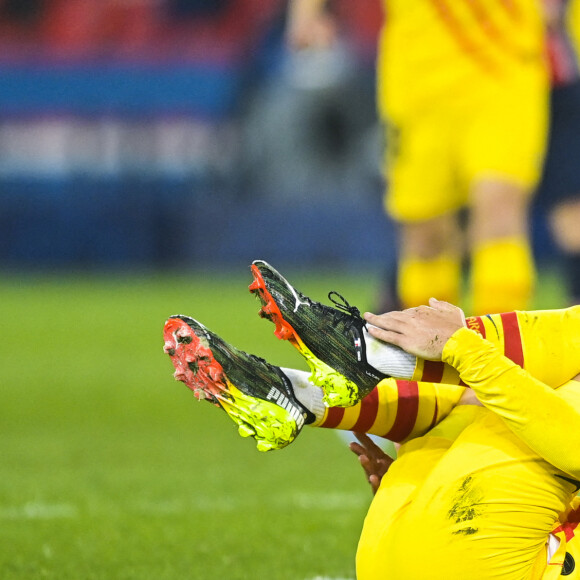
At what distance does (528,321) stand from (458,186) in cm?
218

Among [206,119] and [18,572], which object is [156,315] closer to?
[206,119]

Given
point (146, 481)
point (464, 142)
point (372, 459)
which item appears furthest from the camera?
point (464, 142)

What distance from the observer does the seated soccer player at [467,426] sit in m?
2.35

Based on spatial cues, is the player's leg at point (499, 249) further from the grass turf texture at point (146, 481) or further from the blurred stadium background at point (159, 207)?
the blurred stadium background at point (159, 207)

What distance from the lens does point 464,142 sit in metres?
4.47

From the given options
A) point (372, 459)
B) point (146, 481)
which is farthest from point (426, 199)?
point (372, 459)

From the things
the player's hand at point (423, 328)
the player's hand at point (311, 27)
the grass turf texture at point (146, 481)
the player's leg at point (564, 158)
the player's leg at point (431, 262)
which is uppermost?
the player's hand at point (311, 27)

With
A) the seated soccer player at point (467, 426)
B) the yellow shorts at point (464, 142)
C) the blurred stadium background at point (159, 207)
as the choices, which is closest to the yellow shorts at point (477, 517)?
the seated soccer player at point (467, 426)

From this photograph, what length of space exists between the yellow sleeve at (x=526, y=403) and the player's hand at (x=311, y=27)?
250 cm

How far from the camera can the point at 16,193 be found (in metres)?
12.6

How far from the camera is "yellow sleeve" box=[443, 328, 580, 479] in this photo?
91.3 inches

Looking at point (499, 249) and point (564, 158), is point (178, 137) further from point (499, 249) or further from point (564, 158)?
point (499, 249)

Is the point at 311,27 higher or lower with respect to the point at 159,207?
higher

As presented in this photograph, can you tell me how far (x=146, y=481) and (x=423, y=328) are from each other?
185 centimetres
